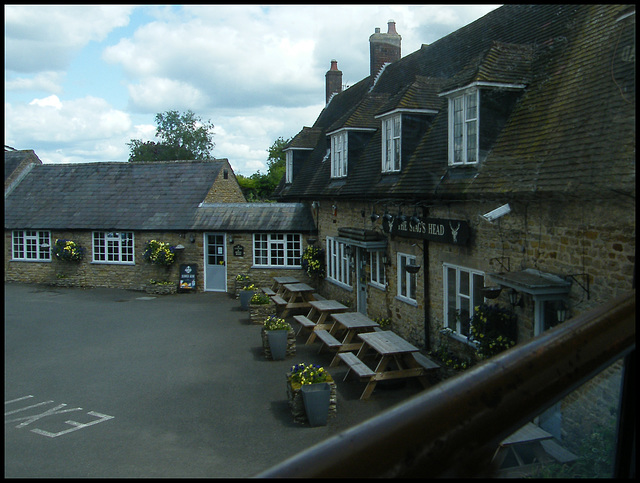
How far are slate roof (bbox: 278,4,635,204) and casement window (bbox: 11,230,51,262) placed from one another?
628 inches

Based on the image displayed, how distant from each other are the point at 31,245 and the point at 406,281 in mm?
19777

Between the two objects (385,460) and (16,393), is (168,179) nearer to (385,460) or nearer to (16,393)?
(16,393)

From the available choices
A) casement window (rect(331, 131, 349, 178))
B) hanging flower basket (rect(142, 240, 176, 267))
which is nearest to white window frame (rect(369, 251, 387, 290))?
casement window (rect(331, 131, 349, 178))

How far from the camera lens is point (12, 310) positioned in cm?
1919

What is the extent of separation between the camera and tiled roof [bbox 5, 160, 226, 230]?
25.3m

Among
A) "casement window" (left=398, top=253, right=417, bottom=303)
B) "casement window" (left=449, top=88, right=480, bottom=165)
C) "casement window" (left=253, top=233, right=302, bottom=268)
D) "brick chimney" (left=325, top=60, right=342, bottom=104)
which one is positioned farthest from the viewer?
"brick chimney" (left=325, top=60, right=342, bottom=104)

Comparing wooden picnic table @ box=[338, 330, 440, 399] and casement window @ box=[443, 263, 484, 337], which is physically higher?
casement window @ box=[443, 263, 484, 337]

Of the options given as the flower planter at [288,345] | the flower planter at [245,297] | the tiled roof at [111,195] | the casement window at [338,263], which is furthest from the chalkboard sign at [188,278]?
the flower planter at [288,345]

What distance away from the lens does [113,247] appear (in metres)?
25.4

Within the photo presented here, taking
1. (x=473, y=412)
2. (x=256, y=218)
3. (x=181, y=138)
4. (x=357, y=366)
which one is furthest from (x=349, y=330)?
(x=181, y=138)

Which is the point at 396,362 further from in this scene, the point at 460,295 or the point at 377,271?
the point at 377,271

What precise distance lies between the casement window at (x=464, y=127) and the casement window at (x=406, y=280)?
2919 millimetres

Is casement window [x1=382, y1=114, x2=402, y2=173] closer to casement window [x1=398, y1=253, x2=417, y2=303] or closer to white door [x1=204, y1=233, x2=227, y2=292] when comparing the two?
casement window [x1=398, y1=253, x2=417, y2=303]

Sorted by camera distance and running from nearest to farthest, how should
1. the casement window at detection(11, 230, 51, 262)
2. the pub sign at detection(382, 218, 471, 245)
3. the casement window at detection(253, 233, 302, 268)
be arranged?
the pub sign at detection(382, 218, 471, 245)
the casement window at detection(253, 233, 302, 268)
the casement window at detection(11, 230, 51, 262)
